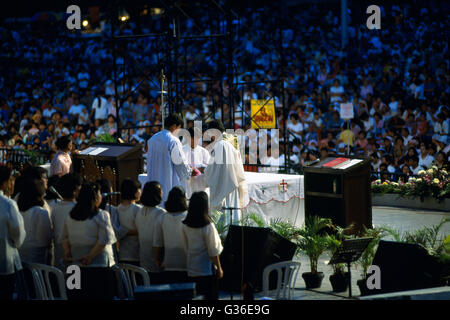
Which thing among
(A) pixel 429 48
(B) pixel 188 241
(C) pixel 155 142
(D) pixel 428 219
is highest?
(A) pixel 429 48

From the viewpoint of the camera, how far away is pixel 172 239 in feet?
23.1

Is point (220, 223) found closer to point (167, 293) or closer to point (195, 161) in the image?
point (195, 161)

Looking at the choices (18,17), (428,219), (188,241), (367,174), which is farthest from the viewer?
(18,17)

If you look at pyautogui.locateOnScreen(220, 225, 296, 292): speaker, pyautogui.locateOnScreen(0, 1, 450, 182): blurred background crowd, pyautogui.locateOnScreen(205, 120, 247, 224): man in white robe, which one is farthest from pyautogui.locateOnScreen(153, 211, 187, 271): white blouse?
pyautogui.locateOnScreen(0, 1, 450, 182): blurred background crowd

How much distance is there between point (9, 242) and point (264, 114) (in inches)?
352

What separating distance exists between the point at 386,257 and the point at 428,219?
504cm

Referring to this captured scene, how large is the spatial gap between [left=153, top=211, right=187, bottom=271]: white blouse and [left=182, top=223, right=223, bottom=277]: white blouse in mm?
87

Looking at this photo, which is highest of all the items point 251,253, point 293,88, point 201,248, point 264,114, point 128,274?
point 293,88

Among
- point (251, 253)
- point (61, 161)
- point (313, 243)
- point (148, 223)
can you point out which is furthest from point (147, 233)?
point (61, 161)

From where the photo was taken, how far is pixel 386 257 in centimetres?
795

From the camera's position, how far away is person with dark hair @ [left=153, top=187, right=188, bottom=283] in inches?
276

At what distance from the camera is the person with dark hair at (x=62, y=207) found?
7.14 meters

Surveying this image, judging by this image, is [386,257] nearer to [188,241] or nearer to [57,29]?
[188,241]

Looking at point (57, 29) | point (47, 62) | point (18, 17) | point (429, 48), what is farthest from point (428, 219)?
point (18, 17)
